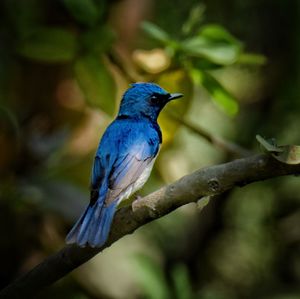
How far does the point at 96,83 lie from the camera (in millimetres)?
2531

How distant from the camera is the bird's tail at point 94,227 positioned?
1.88 meters

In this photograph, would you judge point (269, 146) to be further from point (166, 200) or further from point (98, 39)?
point (98, 39)

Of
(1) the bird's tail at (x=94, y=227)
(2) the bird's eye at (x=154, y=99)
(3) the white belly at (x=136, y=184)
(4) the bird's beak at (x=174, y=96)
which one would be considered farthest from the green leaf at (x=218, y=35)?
(1) the bird's tail at (x=94, y=227)

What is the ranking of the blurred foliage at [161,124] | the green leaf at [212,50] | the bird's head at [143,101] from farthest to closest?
the bird's head at [143,101] < the blurred foliage at [161,124] < the green leaf at [212,50]

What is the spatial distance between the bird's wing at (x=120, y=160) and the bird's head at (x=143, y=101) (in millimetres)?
141

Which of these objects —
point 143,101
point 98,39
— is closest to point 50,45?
point 98,39

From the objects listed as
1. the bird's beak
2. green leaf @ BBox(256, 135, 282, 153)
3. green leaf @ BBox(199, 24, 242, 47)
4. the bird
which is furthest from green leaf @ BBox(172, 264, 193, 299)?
green leaf @ BBox(256, 135, 282, 153)

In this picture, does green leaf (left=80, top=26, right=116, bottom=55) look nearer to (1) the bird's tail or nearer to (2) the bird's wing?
(2) the bird's wing

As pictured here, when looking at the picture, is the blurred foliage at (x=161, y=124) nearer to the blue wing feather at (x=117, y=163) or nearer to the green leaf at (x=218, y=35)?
the green leaf at (x=218, y=35)

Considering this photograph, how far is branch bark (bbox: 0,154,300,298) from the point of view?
154 cm

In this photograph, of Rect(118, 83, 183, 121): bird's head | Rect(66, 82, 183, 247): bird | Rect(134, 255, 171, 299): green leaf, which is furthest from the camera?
Rect(134, 255, 171, 299): green leaf

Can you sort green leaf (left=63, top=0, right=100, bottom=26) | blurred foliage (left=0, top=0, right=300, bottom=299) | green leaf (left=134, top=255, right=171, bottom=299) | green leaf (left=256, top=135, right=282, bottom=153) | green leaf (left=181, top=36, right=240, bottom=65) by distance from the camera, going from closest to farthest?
green leaf (left=256, top=135, right=282, bottom=153)
green leaf (left=181, top=36, right=240, bottom=65)
green leaf (left=63, top=0, right=100, bottom=26)
blurred foliage (left=0, top=0, right=300, bottom=299)
green leaf (left=134, top=255, right=171, bottom=299)

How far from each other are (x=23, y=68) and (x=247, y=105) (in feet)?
3.81

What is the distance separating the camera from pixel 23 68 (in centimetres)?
354
